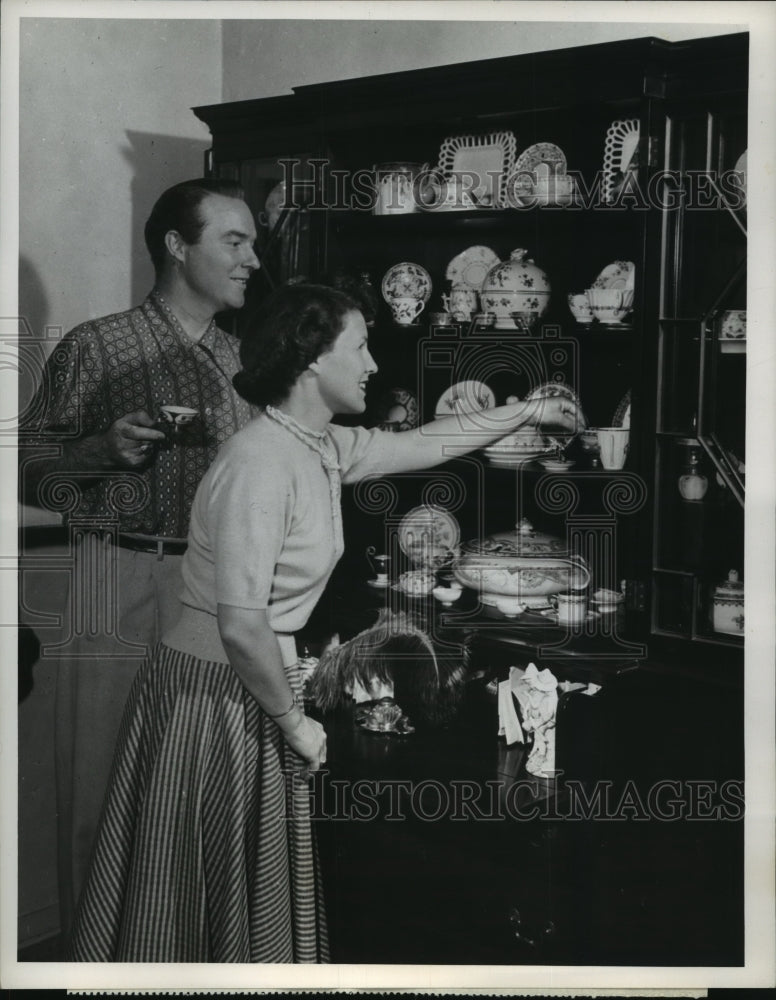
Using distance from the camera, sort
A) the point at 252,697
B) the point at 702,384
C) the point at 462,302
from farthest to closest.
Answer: the point at 462,302 → the point at 252,697 → the point at 702,384

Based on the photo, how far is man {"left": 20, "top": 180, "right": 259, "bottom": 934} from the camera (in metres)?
2.51

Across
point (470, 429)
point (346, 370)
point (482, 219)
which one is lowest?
point (470, 429)

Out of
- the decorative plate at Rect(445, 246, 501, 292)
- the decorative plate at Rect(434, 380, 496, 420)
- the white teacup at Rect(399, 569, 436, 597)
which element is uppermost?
the decorative plate at Rect(445, 246, 501, 292)

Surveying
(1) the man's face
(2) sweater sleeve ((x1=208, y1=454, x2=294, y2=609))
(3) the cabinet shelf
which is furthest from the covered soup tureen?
(1) the man's face

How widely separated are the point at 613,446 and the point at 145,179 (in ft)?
3.87

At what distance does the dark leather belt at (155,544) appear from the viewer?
2506mm

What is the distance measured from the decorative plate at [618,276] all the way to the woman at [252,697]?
0.27 meters

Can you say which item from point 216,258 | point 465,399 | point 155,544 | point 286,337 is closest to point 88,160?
point 216,258

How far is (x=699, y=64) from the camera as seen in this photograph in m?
2.28

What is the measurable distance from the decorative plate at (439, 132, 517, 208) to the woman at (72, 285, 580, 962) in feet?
1.28

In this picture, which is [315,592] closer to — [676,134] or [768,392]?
[768,392]

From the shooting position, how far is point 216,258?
2.56m

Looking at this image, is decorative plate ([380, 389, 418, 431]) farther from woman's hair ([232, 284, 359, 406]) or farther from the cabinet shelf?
the cabinet shelf

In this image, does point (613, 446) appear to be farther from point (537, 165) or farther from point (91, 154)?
point (91, 154)
